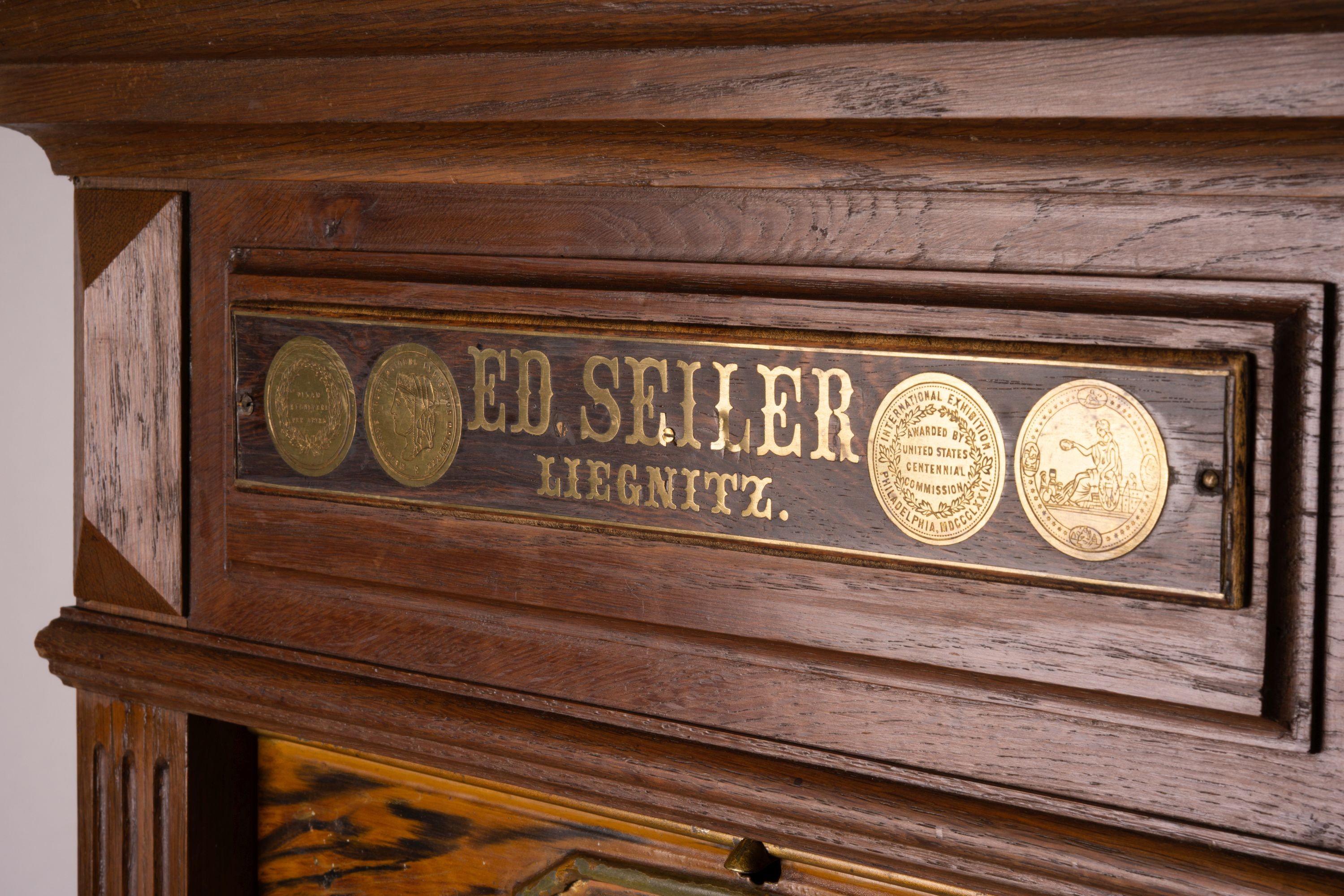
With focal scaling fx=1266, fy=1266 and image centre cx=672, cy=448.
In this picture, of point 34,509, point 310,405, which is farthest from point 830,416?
point 34,509

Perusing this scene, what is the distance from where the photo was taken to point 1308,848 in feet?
2.38

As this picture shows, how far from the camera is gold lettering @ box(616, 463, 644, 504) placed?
2.97 ft

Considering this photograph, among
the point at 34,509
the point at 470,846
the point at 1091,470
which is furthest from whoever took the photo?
the point at 34,509

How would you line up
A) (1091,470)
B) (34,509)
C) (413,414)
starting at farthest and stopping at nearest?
(34,509)
(413,414)
(1091,470)

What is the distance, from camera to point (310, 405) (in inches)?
40.6

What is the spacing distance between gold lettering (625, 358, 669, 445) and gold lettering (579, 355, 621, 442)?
1 centimetres

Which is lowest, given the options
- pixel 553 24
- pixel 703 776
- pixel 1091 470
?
pixel 703 776

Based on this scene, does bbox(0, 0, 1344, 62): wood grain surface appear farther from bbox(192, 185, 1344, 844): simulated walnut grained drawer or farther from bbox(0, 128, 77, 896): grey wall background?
bbox(0, 128, 77, 896): grey wall background

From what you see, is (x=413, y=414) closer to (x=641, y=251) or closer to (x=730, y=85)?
(x=641, y=251)

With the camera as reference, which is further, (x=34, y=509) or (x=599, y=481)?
(x=34, y=509)

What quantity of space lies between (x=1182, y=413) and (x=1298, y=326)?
0.08m

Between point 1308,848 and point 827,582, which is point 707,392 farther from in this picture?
point 1308,848

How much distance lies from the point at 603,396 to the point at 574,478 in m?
0.07

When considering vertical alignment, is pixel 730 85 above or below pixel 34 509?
above
